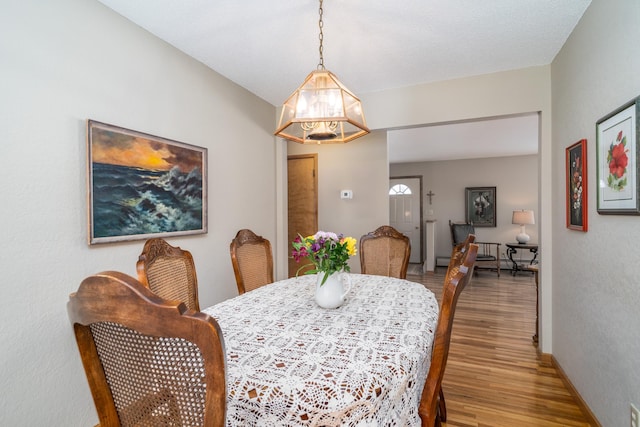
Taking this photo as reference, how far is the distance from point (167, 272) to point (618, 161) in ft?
7.79

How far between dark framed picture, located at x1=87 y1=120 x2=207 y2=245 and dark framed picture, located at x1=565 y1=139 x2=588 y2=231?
266 cm

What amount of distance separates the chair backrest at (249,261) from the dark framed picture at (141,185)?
447 millimetres

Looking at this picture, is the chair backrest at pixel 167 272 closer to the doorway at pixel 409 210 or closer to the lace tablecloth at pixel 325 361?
the lace tablecloth at pixel 325 361

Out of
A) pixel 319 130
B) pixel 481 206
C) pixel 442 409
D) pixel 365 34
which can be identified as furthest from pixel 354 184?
pixel 481 206

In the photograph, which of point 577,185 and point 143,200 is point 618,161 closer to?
point 577,185

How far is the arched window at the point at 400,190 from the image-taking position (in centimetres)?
802

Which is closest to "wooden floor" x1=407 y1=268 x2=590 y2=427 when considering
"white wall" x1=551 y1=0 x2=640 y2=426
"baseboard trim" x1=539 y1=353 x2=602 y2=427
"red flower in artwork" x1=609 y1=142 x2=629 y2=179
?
"baseboard trim" x1=539 y1=353 x2=602 y2=427

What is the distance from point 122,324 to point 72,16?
6.34 ft

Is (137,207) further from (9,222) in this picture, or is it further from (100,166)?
(9,222)

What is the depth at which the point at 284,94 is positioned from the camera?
132 inches

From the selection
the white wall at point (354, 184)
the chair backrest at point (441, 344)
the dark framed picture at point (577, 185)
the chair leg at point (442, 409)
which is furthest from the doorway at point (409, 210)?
the chair backrest at point (441, 344)

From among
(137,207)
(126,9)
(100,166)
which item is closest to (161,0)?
(126,9)

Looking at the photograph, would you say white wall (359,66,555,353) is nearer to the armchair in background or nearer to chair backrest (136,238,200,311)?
chair backrest (136,238,200,311)

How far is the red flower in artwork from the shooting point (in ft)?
5.02
